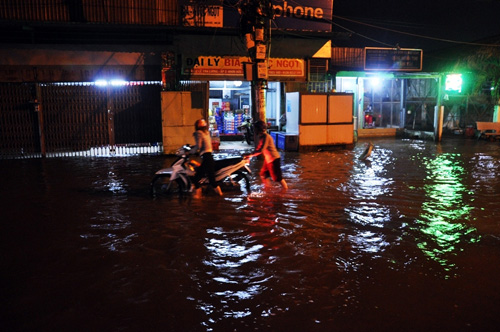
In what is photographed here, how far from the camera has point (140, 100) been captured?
17.1 m

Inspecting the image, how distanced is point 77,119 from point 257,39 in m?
8.24

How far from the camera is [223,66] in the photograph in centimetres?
1777

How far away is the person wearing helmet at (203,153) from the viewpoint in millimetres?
9406

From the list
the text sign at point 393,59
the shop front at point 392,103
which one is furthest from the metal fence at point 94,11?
the shop front at point 392,103

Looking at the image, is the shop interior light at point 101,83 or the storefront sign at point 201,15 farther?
the storefront sign at point 201,15

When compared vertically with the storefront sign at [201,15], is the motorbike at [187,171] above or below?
Result: below

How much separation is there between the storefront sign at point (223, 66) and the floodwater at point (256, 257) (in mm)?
7808

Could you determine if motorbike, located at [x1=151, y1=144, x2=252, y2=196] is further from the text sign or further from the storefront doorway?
the text sign

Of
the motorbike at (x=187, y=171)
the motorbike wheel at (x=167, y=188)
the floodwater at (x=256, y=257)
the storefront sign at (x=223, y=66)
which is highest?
the storefront sign at (x=223, y=66)

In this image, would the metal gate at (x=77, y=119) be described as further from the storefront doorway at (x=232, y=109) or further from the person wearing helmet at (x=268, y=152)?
the person wearing helmet at (x=268, y=152)

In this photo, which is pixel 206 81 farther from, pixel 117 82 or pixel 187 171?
pixel 187 171

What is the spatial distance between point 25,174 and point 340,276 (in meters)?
11.1

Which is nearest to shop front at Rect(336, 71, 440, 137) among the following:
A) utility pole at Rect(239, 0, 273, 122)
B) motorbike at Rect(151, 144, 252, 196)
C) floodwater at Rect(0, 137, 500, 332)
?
utility pole at Rect(239, 0, 273, 122)

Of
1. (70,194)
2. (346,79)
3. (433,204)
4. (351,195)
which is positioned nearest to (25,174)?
(70,194)
